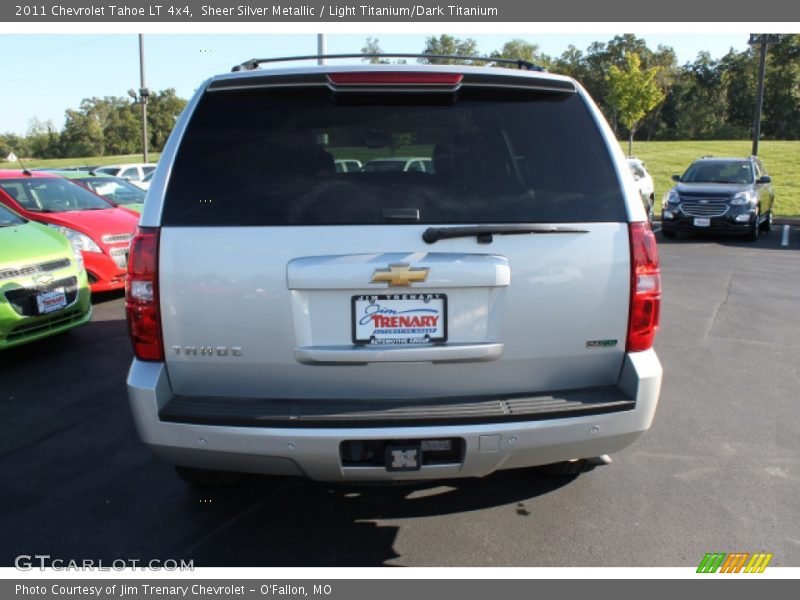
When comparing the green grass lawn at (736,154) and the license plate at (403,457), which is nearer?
the license plate at (403,457)

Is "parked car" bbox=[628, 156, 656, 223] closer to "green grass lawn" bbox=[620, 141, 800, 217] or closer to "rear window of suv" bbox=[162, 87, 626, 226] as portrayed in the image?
"green grass lawn" bbox=[620, 141, 800, 217]

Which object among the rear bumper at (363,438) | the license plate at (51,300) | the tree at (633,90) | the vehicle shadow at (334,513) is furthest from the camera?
the tree at (633,90)

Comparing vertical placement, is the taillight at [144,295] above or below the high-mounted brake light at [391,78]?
below

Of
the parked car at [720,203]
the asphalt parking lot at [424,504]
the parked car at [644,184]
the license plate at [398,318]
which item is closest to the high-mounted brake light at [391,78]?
the license plate at [398,318]

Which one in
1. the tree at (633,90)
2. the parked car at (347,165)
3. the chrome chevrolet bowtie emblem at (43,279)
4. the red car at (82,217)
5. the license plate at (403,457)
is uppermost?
the tree at (633,90)

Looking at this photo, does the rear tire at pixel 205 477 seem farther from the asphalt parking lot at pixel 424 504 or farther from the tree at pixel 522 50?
the tree at pixel 522 50

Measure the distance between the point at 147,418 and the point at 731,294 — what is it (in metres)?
8.18

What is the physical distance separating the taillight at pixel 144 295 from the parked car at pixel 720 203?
43.8 feet

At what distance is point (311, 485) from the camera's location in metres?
3.61

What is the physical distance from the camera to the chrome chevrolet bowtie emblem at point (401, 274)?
250cm

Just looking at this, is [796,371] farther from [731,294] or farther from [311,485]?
[311,485]

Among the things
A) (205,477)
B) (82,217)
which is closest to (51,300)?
(82,217)

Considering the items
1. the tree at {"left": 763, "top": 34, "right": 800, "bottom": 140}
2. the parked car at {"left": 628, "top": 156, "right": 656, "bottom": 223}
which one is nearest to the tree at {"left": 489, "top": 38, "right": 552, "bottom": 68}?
the tree at {"left": 763, "top": 34, "right": 800, "bottom": 140}

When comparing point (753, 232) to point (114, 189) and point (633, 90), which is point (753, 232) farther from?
point (633, 90)
